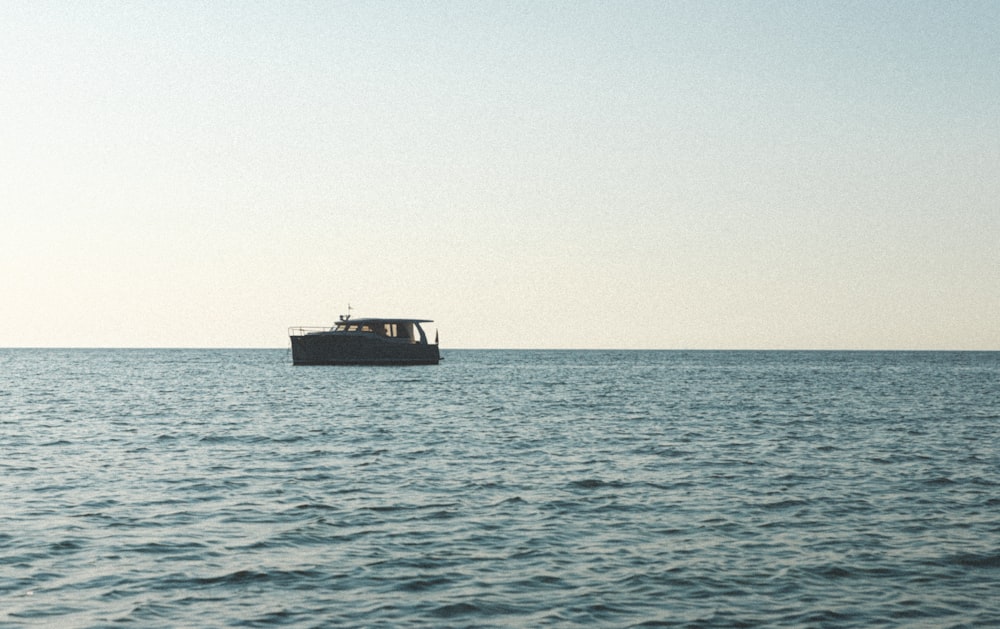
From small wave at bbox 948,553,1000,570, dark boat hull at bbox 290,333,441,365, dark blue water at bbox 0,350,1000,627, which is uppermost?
dark boat hull at bbox 290,333,441,365

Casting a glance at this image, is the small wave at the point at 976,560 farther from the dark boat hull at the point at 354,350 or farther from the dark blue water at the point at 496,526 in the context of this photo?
the dark boat hull at the point at 354,350

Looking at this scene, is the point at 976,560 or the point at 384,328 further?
the point at 384,328

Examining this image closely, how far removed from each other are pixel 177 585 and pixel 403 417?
26575mm

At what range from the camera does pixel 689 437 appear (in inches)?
1202

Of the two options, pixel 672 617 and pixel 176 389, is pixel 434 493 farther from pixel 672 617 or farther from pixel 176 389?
pixel 176 389

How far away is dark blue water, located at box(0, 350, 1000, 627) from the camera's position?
10727mm

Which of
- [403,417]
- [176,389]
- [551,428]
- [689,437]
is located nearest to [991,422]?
[689,437]

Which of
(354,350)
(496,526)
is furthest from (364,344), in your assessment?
(496,526)

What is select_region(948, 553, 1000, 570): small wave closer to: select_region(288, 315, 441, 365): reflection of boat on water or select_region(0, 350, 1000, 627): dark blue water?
select_region(0, 350, 1000, 627): dark blue water

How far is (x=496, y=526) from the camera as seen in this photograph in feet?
49.9

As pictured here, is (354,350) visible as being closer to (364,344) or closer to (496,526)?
(364,344)

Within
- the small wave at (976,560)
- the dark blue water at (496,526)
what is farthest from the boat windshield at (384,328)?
the small wave at (976,560)

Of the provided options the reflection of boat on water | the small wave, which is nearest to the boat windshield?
the reflection of boat on water

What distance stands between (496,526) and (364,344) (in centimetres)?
7633
